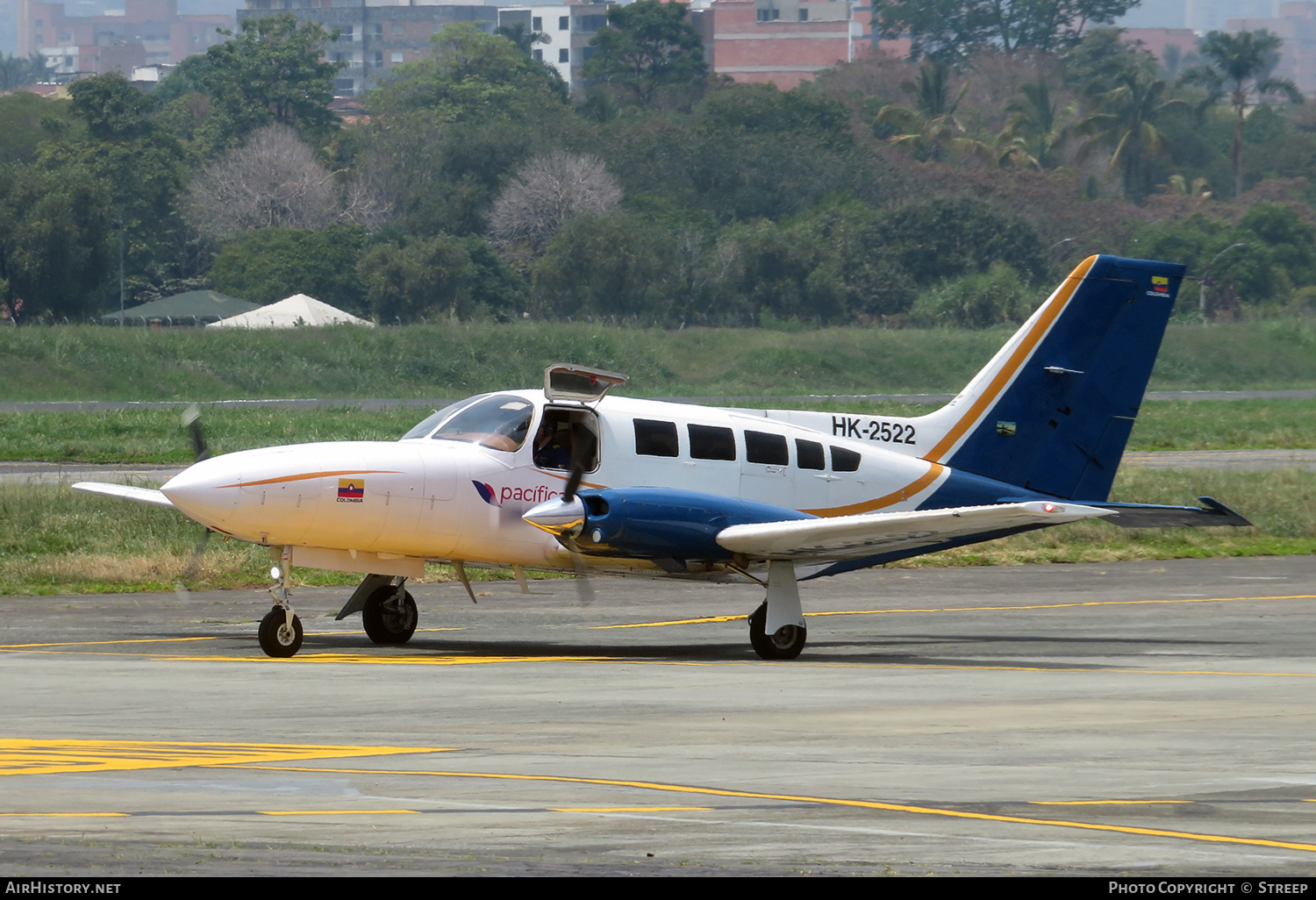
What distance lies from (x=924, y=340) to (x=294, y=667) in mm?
73877

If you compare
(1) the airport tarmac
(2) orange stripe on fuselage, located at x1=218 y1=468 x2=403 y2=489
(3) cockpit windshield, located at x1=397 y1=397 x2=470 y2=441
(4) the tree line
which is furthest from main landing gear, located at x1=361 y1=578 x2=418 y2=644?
(4) the tree line

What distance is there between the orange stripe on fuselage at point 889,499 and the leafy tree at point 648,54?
477ft

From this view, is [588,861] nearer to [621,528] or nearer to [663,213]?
[621,528]

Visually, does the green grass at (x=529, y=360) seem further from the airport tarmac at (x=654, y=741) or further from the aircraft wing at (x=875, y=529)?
the aircraft wing at (x=875, y=529)

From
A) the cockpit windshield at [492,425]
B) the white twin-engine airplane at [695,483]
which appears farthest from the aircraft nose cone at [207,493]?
the cockpit windshield at [492,425]

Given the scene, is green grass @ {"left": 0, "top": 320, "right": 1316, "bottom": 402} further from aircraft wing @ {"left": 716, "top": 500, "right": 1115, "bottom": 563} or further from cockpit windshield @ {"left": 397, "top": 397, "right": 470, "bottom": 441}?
aircraft wing @ {"left": 716, "top": 500, "right": 1115, "bottom": 563}

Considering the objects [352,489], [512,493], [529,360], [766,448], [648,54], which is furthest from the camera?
[648,54]

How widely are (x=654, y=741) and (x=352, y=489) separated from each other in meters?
6.10

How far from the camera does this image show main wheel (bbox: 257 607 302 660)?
1719 cm

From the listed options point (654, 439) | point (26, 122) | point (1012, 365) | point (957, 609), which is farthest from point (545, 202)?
point (654, 439)

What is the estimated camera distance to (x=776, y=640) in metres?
18.2

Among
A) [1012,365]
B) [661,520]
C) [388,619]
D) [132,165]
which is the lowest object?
[388,619]

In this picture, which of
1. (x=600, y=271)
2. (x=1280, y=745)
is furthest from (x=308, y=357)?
(x=1280, y=745)

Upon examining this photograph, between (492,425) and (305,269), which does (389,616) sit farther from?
(305,269)
